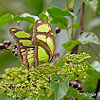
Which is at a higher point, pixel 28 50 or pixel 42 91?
pixel 28 50

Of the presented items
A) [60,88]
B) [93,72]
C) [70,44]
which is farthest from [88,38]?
[60,88]

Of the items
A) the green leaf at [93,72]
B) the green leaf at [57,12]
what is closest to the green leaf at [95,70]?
the green leaf at [93,72]

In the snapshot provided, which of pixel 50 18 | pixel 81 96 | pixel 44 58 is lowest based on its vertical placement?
pixel 81 96

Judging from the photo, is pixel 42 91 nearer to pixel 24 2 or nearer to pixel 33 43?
pixel 33 43

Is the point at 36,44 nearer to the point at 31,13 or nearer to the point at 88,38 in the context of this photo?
the point at 88,38

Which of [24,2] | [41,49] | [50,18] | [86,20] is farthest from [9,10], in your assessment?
[41,49]

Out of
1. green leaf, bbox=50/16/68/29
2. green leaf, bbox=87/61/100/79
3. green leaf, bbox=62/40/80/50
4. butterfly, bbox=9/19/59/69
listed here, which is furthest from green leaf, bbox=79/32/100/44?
green leaf, bbox=87/61/100/79

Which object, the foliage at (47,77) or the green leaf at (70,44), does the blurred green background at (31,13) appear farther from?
the foliage at (47,77)
